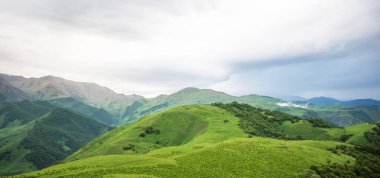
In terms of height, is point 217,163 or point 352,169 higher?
point 217,163

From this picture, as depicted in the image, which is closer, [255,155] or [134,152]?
[255,155]

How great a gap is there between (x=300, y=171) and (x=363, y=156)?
2192 inches

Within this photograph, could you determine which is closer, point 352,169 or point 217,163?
point 217,163

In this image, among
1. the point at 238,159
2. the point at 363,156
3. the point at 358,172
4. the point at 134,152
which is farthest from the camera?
the point at 134,152

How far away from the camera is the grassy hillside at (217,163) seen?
281 feet

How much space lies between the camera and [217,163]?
319ft

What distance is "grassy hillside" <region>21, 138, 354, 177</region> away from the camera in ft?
281

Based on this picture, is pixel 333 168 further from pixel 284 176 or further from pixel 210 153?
pixel 210 153

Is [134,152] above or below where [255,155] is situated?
below

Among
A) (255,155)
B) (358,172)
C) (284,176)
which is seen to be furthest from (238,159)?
(358,172)

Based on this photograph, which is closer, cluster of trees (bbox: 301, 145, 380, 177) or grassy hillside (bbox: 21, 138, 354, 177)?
grassy hillside (bbox: 21, 138, 354, 177)

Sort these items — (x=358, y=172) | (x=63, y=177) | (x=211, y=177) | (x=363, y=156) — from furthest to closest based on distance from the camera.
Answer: (x=363, y=156)
(x=358, y=172)
(x=211, y=177)
(x=63, y=177)

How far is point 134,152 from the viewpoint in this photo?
192m

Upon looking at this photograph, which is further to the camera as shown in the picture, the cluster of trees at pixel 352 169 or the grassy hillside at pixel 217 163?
the cluster of trees at pixel 352 169
